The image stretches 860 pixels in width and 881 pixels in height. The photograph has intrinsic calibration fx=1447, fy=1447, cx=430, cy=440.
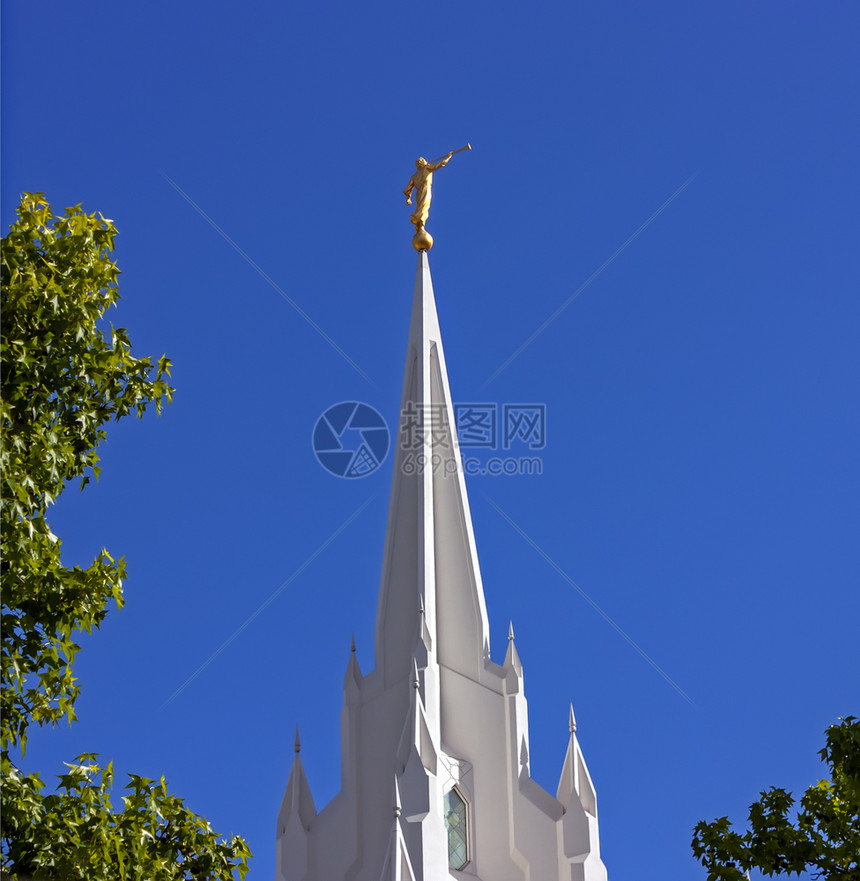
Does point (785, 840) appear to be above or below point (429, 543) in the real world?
below

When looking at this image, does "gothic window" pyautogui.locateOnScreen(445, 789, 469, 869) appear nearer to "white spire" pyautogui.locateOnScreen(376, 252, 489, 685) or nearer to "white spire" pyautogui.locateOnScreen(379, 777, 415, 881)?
"white spire" pyautogui.locateOnScreen(379, 777, 415, 881)

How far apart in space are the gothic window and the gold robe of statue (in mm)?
12303

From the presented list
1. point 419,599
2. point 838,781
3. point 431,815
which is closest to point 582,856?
point 431,815

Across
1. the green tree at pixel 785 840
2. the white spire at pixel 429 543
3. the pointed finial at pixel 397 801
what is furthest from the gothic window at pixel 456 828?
the green tree at pixel 785 840

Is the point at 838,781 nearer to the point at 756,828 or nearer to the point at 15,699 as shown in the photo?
the point at 756,828

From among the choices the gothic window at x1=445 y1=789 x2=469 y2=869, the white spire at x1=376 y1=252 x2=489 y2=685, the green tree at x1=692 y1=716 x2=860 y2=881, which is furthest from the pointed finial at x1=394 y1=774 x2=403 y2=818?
the green tree at x1=692 y1=716 x2=860 y2=881

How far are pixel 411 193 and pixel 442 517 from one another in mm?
7854

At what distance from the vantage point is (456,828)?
25203 millimetres

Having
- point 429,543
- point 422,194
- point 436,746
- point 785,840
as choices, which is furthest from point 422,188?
point 785,840

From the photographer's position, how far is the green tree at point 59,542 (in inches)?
448

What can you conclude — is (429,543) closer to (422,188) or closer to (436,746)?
(436,746)

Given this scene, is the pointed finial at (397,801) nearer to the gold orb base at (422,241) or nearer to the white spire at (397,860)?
the white spire at (397,860)

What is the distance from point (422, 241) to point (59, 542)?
1977cm

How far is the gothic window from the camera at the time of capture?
2480cm
